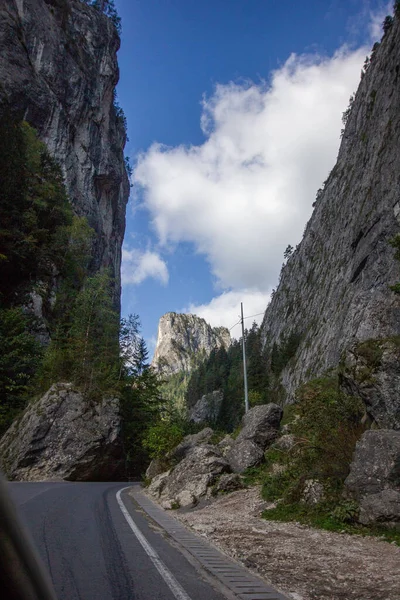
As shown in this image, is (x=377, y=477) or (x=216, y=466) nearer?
(x=377, y=477)

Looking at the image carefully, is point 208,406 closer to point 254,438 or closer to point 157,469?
point 157,469

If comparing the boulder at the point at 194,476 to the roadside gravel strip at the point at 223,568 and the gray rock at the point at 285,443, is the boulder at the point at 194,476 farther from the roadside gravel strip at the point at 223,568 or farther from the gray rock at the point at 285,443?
the roadside gravel strip at the point at 223,568

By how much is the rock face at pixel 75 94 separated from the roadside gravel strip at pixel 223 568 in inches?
1614

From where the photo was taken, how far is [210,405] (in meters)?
95.5

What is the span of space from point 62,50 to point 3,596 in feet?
205

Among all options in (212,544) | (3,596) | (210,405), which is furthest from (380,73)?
(210,405)

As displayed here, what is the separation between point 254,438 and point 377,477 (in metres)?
7.97

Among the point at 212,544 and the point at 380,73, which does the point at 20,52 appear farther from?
the point at 212,544

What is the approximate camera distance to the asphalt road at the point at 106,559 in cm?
457

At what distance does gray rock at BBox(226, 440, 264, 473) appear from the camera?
14.8m

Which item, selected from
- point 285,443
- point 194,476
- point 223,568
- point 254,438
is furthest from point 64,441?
point 223,568

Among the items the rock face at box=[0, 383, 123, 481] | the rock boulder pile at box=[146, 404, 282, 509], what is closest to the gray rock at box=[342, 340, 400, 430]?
the rock boulder pile at box=[146, 404, 282, 509]

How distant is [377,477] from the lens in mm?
8555

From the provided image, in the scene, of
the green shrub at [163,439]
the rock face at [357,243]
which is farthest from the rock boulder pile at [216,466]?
the rock face at [357,243]
